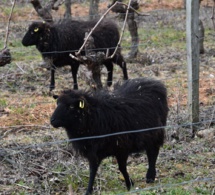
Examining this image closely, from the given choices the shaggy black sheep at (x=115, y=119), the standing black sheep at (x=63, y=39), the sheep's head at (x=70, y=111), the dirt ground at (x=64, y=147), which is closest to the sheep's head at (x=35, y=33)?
the standing black sheep at (x=63, y=39)

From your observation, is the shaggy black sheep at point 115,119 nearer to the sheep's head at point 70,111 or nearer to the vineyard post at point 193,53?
the sheep's head at point 70,111

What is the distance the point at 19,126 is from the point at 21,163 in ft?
6.44

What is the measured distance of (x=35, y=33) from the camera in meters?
13.9

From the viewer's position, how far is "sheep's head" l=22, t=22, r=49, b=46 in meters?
13.9

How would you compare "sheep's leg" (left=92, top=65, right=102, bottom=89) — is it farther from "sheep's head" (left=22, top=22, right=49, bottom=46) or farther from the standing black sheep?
"sheep's head" (left=22, top=22, right=49, bottom=46)

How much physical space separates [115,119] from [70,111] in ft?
2.11

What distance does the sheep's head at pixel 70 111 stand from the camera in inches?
279

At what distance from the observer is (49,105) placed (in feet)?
37.1

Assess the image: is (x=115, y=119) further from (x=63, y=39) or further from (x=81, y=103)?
(x=63, y=39)

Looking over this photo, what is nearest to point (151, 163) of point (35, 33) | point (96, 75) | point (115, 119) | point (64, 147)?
point (115, 119)

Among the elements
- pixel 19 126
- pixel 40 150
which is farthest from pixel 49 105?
pixel 40 150

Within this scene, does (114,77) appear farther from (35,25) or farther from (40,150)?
(40,150)

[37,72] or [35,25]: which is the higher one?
[35,25]

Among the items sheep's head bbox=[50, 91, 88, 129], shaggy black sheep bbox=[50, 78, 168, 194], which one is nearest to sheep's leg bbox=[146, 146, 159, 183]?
shaggy black sheep bbox=[50, 78, 168, 194]
